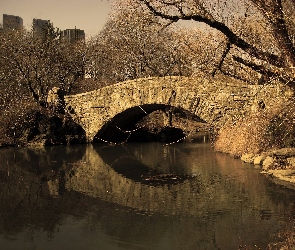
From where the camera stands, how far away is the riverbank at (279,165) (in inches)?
378

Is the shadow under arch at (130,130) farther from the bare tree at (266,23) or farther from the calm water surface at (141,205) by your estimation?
the bare tree at (266,23)

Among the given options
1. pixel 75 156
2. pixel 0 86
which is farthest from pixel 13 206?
pixel 0 86

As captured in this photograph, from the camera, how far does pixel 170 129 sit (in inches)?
824

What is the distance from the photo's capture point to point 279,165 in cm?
1063

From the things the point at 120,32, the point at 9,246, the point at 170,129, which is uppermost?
the point at 120,32

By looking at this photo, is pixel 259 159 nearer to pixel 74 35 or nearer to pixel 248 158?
pixel 248 158

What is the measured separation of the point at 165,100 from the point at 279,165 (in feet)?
19.1

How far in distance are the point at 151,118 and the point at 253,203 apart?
16.1 metres

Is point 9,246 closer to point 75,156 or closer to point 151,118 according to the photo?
point 75,156

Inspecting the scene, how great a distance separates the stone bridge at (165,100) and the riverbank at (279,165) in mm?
1457

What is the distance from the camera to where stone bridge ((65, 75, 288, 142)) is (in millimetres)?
13188

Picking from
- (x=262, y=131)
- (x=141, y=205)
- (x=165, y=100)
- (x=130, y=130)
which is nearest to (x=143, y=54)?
(x=130, y=130)

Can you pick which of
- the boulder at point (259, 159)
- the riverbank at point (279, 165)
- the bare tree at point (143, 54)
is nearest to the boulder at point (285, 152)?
the riverbank at point (279, 165)

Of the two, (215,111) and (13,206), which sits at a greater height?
(215,111)
